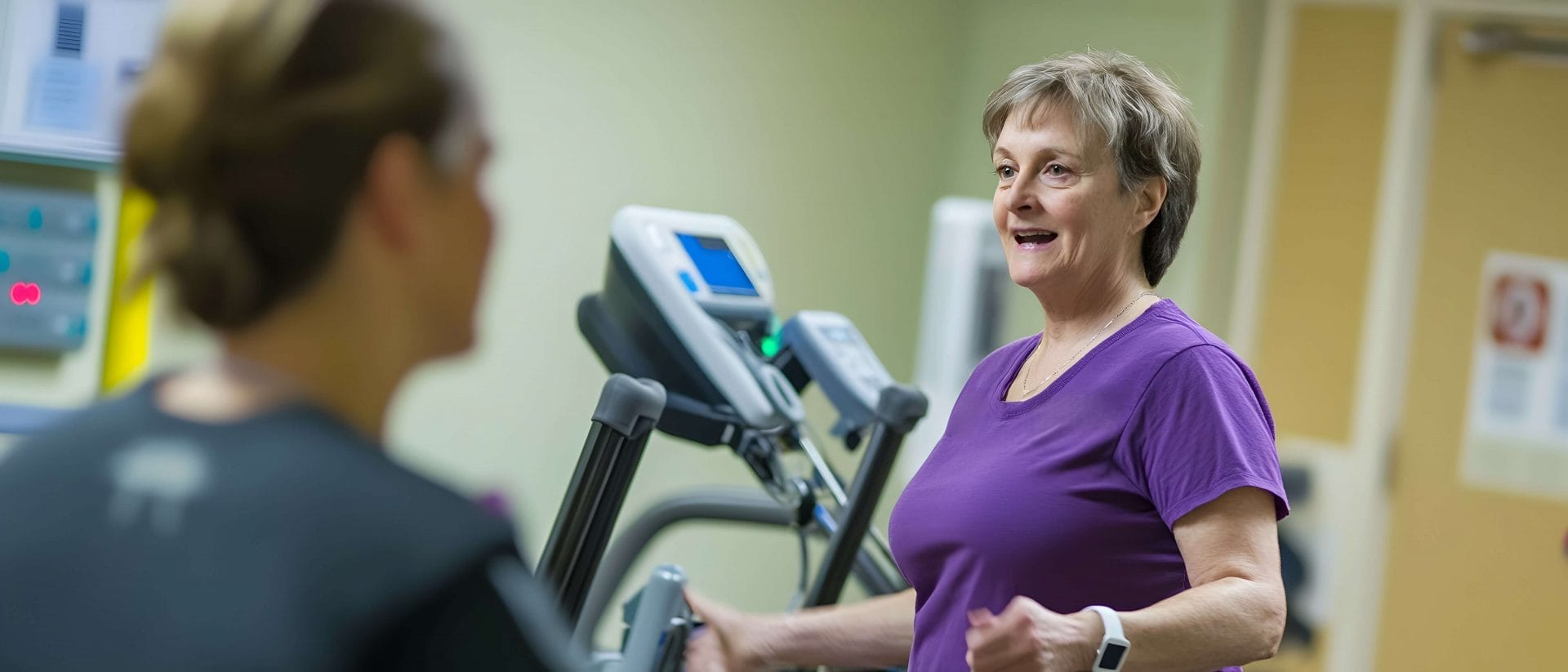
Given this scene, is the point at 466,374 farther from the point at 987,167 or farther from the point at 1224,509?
the point at 1224,509

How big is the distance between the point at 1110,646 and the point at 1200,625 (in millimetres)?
84

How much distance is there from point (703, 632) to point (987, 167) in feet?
10.1

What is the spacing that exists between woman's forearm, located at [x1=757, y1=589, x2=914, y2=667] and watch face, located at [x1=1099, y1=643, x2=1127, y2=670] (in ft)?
1.34

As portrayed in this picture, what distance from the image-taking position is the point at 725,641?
159cm

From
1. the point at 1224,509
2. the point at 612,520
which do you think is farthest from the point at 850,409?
the point at 1224,509

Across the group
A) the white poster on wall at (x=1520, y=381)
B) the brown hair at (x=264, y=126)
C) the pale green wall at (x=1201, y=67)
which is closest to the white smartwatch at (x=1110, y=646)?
the brown hair at (x=264, y=126)

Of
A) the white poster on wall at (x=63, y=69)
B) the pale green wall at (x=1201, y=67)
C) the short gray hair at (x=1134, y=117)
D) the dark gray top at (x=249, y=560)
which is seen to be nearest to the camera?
the dark gray top at (x=249, y=560)

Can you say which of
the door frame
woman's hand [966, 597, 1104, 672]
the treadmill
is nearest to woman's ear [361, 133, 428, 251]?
woman's hand [966, 597, 1104, 672]

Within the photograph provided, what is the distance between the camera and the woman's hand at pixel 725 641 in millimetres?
1573

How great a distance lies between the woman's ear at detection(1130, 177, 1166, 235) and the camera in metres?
1.50

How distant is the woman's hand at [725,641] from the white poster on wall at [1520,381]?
2.82m

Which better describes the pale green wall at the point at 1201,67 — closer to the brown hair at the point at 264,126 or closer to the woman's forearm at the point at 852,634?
the woman's forearm at the point at 852,634

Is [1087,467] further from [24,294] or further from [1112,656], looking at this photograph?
[24,294]

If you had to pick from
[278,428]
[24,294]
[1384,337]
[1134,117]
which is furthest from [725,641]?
[1384,337]
